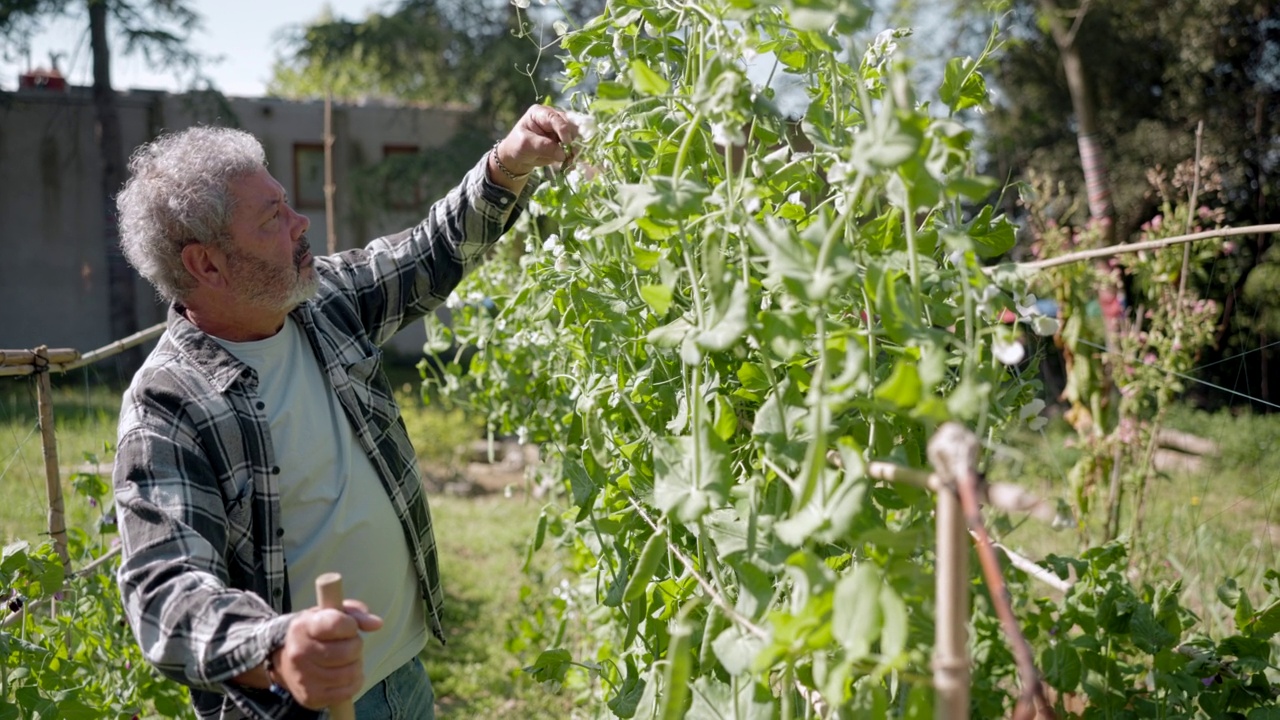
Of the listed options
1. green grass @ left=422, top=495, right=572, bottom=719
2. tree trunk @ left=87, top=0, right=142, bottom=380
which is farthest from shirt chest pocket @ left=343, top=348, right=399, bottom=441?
tree trunk @ left=87, top=0, right=142, bottom=380

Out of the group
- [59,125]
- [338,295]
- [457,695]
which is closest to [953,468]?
[338,295]

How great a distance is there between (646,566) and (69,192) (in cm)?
1305

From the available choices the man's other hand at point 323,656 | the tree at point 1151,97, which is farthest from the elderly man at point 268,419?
the tree at point 1151,97

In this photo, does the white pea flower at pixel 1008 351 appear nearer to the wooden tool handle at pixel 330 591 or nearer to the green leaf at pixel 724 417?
the green leaf at pixel 724 417

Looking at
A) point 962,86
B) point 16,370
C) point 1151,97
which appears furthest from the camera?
point 1151,97

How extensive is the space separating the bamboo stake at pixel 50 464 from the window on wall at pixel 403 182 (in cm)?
1030

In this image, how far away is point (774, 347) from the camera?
2.96 ft

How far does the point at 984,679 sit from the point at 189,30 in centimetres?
1174

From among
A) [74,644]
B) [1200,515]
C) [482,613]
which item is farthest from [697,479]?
[482,613]

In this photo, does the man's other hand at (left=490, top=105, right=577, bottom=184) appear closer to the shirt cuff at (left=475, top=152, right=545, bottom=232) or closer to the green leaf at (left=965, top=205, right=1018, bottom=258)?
the shirt cuff at (left=475, top=152, right=545, bottom=232)

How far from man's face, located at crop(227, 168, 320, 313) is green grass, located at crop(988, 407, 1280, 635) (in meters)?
1.56

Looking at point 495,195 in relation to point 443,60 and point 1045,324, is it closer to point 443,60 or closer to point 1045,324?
point 1045,324

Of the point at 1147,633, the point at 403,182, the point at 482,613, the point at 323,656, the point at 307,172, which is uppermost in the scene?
the point at 307,172

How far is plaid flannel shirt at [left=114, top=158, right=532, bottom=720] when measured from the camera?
45.8 inches
